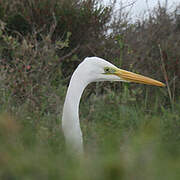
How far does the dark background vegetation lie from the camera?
0.55 metres

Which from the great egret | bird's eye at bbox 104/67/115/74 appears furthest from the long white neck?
bird's eye at bbox 104/67/115/74

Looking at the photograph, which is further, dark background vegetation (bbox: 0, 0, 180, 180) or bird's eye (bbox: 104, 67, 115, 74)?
bird's eye (bbox: 104, 67, 115, 74)

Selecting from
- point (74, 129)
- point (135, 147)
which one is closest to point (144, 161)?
point (135, 147)

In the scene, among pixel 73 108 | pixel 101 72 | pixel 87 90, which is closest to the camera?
pixel 73 108

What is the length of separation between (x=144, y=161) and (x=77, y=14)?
15.1 feet

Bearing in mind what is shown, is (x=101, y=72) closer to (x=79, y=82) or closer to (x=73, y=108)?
(x=79, y=82)

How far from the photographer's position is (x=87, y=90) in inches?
170

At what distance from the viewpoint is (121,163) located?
50cm

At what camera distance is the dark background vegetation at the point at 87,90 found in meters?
0.55

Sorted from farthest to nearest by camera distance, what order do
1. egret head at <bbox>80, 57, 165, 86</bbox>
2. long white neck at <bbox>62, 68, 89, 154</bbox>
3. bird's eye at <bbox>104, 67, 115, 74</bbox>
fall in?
bird's eye at <bbox>104, 67, 115, 74</bbox> → egret head at <bbox>80, 57, 165, 86</bbox> → long white neck at <bbox>62, 68, 89, 154</bbox>

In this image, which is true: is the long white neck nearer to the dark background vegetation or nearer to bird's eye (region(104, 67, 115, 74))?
the dark background vegetation

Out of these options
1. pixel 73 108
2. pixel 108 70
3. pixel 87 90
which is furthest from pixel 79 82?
pixel 87 90

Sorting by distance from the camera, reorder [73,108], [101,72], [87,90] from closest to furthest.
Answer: [73,108] < [101,72] < [87,90]

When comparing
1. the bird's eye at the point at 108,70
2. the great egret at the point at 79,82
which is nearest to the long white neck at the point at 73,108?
the great egret at the point at 79,82
